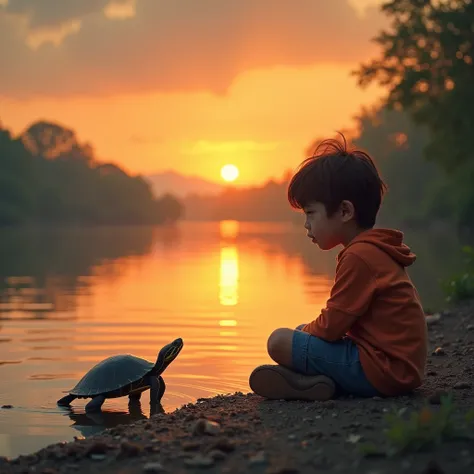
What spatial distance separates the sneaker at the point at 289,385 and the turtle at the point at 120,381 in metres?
1.29

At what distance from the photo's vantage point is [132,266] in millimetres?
22281

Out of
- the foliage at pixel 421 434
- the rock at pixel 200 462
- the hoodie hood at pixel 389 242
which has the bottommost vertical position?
the rock at pixel 200 462

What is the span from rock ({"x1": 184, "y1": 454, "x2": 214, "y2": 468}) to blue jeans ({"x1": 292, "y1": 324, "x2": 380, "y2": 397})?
4.69 feet

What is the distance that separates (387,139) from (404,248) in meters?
82.4

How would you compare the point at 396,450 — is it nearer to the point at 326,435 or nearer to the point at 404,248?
the point at 326,435

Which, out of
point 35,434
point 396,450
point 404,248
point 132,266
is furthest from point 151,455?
point 132,266

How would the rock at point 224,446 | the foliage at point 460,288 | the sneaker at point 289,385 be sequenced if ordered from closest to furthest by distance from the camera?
the rock at point 224,446
the sneaker at point 289,385
the foliage at point 460,288

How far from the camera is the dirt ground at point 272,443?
11.2 feet

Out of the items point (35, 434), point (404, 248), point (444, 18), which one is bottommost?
point (35, 434)

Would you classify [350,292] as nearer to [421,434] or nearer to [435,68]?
[421,434]

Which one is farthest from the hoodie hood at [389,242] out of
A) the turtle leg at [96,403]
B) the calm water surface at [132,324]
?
the turtle leg at [96,403]

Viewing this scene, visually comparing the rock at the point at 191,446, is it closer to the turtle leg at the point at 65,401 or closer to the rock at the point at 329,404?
the rock at the point at 329,404

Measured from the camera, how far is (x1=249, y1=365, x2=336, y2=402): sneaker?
487 cm

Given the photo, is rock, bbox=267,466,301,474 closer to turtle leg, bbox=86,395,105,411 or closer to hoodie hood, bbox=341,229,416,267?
hoodie hood, bbox=341,229,416,267
